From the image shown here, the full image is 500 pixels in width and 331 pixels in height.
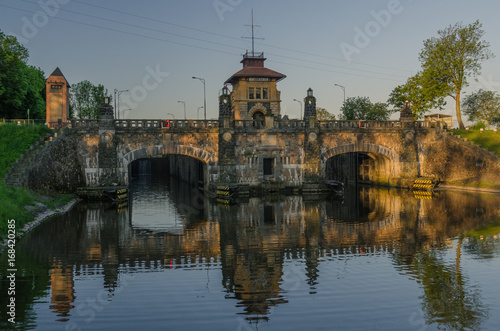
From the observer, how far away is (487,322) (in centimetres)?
1204

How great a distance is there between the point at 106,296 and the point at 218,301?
12.5 ft

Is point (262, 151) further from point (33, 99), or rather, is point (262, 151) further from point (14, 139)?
point (33, 99)

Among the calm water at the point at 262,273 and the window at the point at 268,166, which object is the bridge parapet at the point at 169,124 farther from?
the calm water at the point at 262,273

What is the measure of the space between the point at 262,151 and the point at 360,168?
19.6m

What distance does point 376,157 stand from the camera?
194 feet

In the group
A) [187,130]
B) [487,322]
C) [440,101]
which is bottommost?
[487,322]

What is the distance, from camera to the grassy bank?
83.2ft

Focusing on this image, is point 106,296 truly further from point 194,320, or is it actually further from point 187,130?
point 187,130

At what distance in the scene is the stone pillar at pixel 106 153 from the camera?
45.6 metres

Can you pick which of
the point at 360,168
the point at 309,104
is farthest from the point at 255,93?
the point at 309,104

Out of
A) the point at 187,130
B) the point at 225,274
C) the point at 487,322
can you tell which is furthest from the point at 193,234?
the point at 187,130

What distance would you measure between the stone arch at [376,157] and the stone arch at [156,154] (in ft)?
45.0

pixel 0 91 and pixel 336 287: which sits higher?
pixel 0 91

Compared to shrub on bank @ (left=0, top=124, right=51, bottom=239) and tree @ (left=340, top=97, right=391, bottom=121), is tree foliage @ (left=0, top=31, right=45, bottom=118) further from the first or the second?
tree @ (left=340, top=97, right=391, bottom=121)
